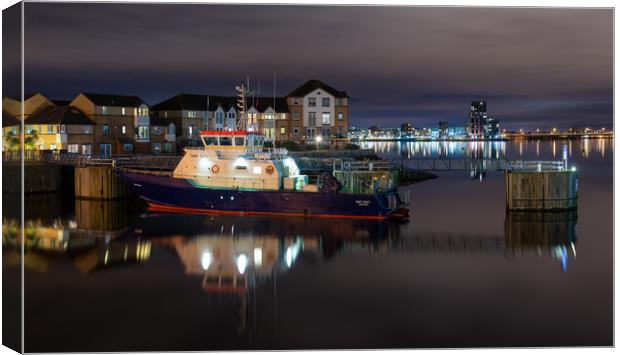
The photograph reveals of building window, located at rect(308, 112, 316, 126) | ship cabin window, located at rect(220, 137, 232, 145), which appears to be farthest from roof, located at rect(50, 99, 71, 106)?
ship cabin window, located at rect(220, 137, 232, 145)

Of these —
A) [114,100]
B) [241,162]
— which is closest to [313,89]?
[114,100]

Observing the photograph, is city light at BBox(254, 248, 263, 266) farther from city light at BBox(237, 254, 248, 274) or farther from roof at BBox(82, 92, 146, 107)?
roof at BBox(82, 92, 146, 107)

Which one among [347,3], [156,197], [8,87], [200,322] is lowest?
[200,322]

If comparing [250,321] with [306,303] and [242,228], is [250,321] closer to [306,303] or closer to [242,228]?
[306,303]

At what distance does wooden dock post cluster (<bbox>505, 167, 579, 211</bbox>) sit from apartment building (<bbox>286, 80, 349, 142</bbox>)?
1204 inches

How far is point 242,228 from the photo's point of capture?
23.4m

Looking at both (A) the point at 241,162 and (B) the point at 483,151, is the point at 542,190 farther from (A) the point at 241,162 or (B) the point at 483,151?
(B) the point at 483,151

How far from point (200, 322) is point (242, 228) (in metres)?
11.0

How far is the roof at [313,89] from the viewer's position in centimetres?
5606

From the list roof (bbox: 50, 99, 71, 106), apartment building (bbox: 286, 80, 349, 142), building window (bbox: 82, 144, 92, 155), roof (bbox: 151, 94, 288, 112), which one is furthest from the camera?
apartment building (bbox: 286, 80, 349, 142)

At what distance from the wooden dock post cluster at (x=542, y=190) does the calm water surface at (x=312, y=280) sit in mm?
567

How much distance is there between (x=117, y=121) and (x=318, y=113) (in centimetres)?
1665

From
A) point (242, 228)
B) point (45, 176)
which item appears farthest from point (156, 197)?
point (45, 176)

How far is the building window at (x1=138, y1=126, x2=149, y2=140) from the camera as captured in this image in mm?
47906
